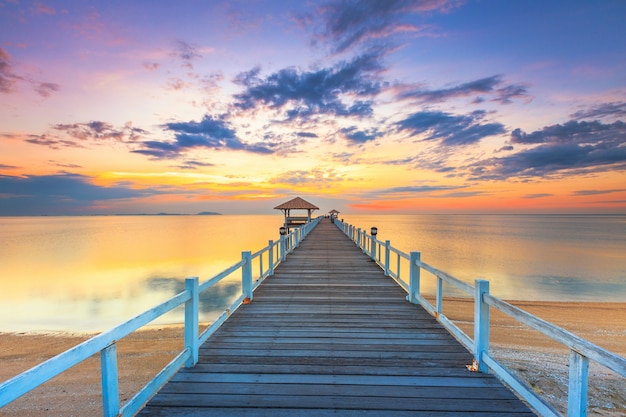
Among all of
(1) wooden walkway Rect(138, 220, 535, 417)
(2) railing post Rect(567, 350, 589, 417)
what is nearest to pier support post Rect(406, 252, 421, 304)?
(1) wooden walkway Rect(138, 220, 535, 417)

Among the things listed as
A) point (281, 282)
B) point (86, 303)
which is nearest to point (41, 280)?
point (86, 303)

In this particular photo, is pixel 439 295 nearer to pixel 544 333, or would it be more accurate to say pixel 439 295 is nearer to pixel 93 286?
pixel 544 333

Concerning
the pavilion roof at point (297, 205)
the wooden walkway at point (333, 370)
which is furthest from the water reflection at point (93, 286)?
the wooden walkway at point (333, 370)

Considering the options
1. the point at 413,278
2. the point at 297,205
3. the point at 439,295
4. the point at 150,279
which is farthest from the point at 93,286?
the point at 439,295

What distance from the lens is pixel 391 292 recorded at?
7.73 m

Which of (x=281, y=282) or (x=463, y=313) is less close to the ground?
(x=281, y=282)

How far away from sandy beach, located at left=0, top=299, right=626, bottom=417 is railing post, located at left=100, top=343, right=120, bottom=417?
6.32 meters

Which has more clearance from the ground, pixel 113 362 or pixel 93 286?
pixel 113 362

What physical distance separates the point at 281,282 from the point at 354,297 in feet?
7.73

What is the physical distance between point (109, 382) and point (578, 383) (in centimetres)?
349

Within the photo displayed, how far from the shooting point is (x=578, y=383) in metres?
2.35

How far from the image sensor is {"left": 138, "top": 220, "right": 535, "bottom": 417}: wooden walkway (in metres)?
3.13

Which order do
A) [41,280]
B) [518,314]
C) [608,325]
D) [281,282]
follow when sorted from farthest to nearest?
[41,280]
[608,325]
[281,282]
[518,314]

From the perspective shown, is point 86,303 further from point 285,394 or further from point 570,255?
point 570,255
